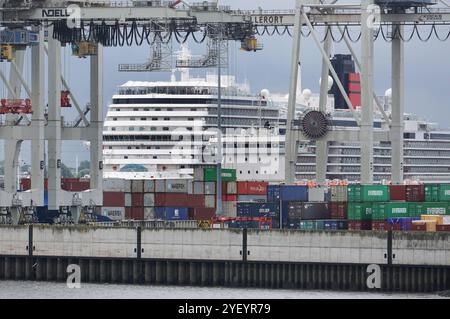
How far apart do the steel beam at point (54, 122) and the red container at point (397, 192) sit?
55.1ft

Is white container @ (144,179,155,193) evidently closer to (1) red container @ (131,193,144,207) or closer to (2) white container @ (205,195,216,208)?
(1) red container @ (131,193,144,207)

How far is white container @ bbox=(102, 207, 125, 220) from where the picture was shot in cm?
11294

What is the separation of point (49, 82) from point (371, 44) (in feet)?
53.3

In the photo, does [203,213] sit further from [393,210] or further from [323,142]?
[393,210]

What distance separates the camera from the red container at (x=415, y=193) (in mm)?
102312

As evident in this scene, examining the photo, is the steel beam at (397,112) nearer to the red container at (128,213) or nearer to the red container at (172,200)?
the red container at (172,200)

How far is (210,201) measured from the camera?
111 metres

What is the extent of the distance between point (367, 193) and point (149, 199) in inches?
615

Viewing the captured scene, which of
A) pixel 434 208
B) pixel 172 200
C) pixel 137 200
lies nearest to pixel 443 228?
pixel 434 208

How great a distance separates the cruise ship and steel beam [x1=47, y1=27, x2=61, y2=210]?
94.7ft

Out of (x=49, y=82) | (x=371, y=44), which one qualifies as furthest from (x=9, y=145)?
(x=371, y=44)

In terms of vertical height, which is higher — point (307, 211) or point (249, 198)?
point (249, 198)

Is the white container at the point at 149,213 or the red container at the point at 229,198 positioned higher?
the red container at the point at 229,198

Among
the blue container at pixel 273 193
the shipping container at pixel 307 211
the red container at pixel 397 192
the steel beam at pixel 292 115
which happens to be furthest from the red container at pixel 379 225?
the steel beam at pixel 292 115
